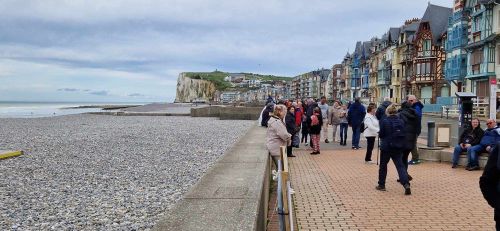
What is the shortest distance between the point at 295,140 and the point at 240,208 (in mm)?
9340

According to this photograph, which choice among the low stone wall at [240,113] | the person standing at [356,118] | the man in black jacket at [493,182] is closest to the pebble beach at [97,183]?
the man in black jacket at [493,182]

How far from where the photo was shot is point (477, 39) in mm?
38906

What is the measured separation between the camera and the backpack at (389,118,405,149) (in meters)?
8.12

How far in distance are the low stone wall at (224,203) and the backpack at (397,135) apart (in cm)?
239

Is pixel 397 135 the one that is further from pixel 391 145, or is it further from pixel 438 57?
pixel 438 57

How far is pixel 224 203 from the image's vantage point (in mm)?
5082

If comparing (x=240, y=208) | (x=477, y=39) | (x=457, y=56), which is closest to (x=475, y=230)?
(x=240, y=208)

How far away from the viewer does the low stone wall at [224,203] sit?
4266 mm

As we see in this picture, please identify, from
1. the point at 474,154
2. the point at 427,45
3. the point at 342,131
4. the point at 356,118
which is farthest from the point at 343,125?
the point at 427,45

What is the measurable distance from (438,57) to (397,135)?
165ft

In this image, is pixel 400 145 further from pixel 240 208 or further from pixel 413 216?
pixel 240 208

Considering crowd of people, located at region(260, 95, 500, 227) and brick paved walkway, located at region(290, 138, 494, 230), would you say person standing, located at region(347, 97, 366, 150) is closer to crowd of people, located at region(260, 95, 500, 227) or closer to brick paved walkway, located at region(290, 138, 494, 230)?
crowd of people, located at region(260, 95, 500, 227)

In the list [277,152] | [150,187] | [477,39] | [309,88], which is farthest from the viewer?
[309,88]

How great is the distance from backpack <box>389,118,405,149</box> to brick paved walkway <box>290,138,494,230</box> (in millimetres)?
873
